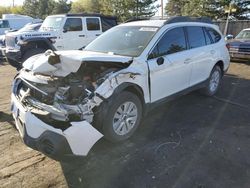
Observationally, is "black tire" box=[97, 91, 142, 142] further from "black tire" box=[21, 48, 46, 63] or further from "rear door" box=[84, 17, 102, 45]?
"rear door" box=[84, 17, 102, 45]

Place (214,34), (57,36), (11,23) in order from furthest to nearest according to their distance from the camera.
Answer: (11,23) < (57,36) < (214,34)

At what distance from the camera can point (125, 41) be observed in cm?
488

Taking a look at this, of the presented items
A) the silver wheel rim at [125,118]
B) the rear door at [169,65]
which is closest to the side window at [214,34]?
the rear door at [169,65]

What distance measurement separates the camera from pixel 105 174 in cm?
342

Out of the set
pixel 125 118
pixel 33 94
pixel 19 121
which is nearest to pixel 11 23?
pixel 33 94

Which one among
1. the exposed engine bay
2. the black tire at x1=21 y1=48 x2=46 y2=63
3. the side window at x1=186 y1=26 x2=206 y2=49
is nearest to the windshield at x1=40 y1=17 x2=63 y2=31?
the black tire at x1=21 y1=48 x2=46 y2=63

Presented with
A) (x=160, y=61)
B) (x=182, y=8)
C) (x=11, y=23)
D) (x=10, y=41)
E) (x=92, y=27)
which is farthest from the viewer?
(x=182, y=8)

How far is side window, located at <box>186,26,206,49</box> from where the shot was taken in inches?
217

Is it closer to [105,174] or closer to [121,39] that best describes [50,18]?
[121,39]

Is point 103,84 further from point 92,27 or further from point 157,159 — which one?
point 92,27

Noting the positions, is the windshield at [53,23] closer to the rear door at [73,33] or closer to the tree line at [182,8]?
the rear door at [73,33]

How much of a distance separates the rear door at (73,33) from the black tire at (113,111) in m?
7.73

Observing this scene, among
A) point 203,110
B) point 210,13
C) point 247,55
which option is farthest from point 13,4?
point 203,110

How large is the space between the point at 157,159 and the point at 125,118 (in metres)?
0.77
